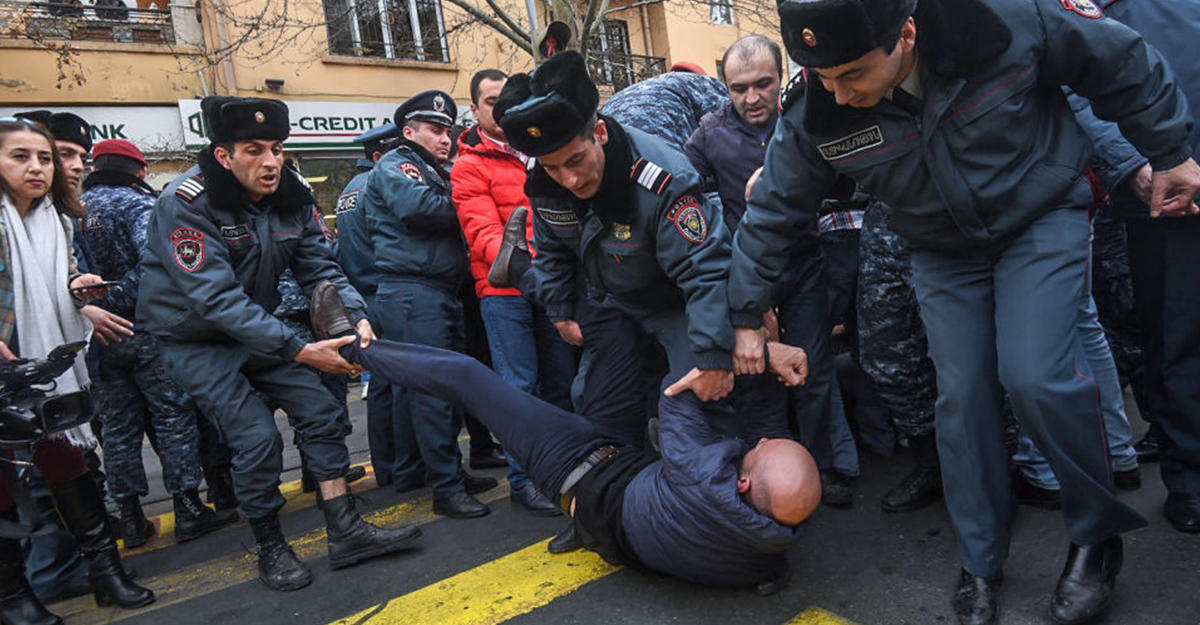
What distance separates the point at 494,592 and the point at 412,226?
1.93 metres

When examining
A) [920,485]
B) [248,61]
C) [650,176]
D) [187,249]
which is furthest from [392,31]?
[920,485]

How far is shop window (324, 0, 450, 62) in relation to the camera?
13836 millimetres

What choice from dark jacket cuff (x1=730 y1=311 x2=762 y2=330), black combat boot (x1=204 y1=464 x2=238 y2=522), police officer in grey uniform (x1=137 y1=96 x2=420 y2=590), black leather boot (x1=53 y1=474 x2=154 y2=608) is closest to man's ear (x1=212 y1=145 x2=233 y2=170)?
police officer in grey uniform (x1=137 y1=96 x2=420 y2=590)

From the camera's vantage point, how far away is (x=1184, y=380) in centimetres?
272

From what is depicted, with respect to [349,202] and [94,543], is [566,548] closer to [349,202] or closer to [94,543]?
[94,543]

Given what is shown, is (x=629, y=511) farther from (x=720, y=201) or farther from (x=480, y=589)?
(x=720, y=201)

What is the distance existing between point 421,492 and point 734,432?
1.99m

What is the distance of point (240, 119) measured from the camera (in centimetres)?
321

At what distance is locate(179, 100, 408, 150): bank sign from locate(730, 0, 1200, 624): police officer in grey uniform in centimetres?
1189

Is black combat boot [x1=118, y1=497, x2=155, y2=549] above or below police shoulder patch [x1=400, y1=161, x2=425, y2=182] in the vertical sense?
below

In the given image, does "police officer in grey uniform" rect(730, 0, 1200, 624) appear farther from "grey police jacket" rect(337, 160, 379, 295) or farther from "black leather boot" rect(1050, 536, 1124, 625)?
"grey police jacket" rect(337, 160, 379, 295)

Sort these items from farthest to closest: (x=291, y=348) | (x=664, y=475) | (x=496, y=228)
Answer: (x=496, y=228), (x=291, y=348), (x=664, y=475)

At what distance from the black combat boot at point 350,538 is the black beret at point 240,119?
1531mm

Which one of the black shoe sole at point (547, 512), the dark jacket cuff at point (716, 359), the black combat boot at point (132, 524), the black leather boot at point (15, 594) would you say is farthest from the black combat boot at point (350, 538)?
the dark jacket cuff at point (716, 359)
